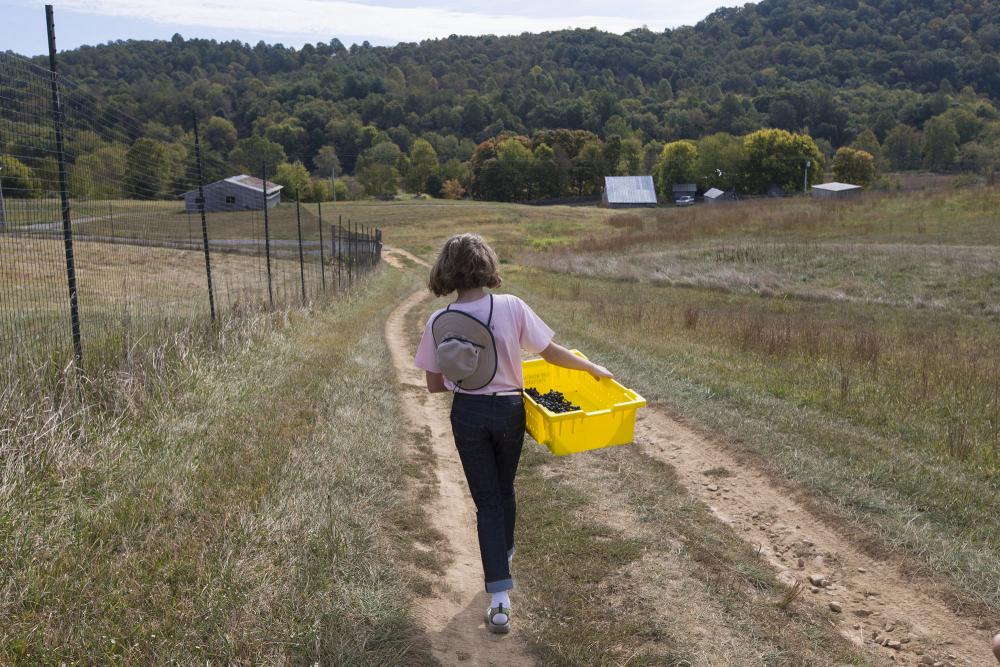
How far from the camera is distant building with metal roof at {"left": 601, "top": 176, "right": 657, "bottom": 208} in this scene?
87.9 meters

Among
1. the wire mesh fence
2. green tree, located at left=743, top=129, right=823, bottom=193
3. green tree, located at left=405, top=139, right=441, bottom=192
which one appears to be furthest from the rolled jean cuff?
green tree, located at left=405, top=139, right=441, bottom=192

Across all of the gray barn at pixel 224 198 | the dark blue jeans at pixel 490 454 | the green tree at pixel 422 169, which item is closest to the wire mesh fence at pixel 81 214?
the gray barn at pixel 224 198

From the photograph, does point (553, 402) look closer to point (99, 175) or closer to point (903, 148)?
point (99, 175)

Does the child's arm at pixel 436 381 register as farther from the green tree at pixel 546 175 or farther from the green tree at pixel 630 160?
the green tree at pixel 630 160

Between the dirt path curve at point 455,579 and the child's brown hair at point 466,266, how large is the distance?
Result: 1.89 m

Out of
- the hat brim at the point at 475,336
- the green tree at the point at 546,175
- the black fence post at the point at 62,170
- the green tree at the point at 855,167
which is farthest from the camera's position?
the green tree at the point at 546,175

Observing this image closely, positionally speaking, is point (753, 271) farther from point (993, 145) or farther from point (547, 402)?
point (993, 145)

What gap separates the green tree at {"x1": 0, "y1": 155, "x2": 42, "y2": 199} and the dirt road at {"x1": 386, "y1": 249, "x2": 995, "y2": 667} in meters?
4.10

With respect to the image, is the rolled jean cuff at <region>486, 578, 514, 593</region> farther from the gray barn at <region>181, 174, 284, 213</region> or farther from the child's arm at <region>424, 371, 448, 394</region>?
the gray barn at <region>181, 174, 284, 213</region>

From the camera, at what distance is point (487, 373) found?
153 inches

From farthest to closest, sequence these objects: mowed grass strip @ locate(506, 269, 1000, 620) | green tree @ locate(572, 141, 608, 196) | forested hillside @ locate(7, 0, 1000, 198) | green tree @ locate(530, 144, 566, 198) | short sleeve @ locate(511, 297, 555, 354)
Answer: forested hillside @ locate(7, 0, 1000, 198) < green tree @ locate(572, 141, 608, 196) < green tree @ locate(530, 144, 566, 198) < mowed grass strip @ locate(506, 269, 1000, 620) < short sleeve @ locate(511, 297, 555, 354)

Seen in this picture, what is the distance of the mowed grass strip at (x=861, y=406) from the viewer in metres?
5.11

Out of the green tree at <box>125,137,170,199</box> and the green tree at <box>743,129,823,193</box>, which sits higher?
the green tree at <box>743,129,823,193</box>

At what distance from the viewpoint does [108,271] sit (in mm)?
10195
